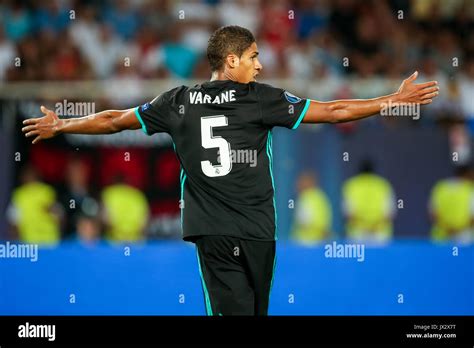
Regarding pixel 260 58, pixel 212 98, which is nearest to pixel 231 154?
pixel 212 98

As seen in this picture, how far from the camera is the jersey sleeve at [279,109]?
6172 millimetres

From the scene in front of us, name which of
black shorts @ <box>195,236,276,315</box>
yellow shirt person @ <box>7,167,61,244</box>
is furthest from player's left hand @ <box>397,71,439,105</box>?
yellow shirt person @ <box>7,167,61,244</box>

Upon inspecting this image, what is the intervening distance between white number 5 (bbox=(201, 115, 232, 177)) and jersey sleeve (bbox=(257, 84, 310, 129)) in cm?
26

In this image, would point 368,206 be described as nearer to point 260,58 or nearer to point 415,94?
point 260,58

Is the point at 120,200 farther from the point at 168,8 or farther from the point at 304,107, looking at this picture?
the point at 304,107

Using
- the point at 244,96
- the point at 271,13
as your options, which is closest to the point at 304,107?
the point at 244,96

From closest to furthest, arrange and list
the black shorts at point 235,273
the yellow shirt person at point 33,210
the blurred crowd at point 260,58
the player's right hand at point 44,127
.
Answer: the black shorts at point 235,273 < the player's right hand at point 44,127 < the yellow shirt person at point 33,210 < the blurred crowd at point 260,58

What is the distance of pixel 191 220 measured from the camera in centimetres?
618

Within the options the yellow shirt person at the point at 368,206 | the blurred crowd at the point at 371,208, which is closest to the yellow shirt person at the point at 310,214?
the blurred crowd at the point at 371,208

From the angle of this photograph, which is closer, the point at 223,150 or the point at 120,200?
the point at 223,150

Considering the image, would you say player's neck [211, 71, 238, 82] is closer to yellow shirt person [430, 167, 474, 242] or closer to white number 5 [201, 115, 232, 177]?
white number 5 [201, 115, 232, 177]

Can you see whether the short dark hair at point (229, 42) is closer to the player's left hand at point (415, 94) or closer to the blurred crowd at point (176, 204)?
the player's left hand at point (415, 94)

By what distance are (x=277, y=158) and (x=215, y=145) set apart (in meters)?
6.99

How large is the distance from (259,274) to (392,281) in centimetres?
369
